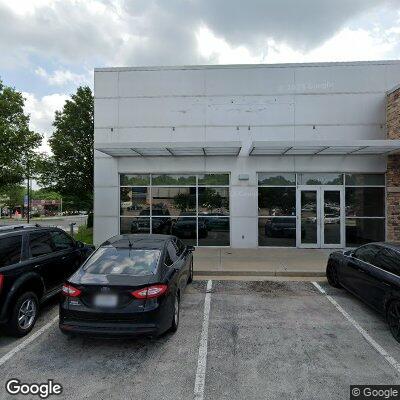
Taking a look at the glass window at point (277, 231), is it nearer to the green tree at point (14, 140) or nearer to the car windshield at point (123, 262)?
the car windshield at point (123, 262)

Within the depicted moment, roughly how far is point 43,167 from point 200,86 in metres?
11.3

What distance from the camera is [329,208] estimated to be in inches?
484

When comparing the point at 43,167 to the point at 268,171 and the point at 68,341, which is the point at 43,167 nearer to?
the point at 268,171

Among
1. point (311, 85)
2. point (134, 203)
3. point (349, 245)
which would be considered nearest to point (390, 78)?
point (311, 85)

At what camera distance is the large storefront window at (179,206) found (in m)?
12.5

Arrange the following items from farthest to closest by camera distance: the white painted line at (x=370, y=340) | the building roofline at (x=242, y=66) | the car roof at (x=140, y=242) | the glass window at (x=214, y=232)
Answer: the glass window at (x=214, y=232) < the building roofline at (x=242, y=66) < the car roof at (x=140, y=242) < the white painted line at (x=370, y=340)

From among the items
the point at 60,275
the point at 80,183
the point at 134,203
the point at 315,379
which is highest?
the point at 80,183

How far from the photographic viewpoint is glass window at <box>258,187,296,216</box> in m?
12.4

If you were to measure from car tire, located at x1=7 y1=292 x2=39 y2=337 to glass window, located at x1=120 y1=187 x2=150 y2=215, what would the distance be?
7462 mm

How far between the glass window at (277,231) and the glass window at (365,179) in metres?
2.65

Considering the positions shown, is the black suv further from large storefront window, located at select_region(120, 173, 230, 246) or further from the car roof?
large storefront window, located at select_region(120, 173, 230, 246)

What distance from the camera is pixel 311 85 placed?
40.0 feet

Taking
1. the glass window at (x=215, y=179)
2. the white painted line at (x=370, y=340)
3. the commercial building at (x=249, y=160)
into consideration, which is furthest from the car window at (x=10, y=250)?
the glass window at (x=215, y=179)

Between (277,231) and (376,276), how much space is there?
269 inches
